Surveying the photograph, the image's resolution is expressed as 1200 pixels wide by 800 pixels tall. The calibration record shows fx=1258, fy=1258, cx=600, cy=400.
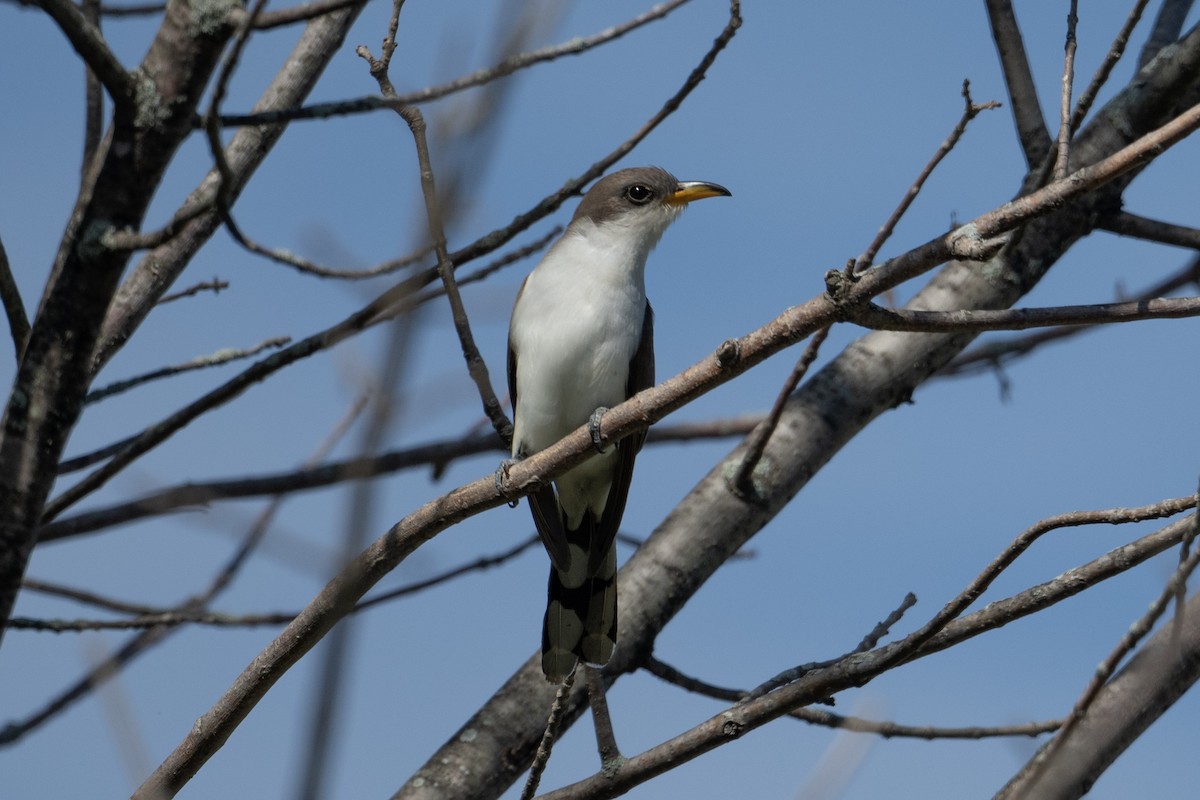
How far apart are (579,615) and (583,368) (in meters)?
1.28

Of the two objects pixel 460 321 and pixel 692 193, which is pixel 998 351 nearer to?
pixel 692 193

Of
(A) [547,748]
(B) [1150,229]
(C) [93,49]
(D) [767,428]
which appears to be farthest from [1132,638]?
(B) [1150,229]

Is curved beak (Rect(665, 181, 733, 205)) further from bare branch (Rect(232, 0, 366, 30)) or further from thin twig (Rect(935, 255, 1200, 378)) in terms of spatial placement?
bare branch (Rect(232, 0, 366, 30))

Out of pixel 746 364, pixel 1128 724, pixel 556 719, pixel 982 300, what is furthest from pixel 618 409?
pixel 982 300

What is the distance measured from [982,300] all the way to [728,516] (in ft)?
4.99

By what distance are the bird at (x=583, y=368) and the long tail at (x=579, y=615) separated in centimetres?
1

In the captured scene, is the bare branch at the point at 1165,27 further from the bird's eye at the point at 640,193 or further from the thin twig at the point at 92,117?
the thin twig at the point at 92,117

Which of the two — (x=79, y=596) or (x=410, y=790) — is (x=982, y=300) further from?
(x=79, y=596)

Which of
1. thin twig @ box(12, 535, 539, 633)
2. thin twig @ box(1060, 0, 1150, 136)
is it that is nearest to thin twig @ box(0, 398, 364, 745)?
thin twig @ box(12, 535, 539, 633)

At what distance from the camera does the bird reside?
19.0 feet

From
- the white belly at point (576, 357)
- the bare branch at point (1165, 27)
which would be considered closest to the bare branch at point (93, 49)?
the white belly at point (576, 357)

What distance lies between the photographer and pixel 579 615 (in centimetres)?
529

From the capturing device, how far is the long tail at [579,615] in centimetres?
499

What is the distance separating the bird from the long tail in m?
A: 0.01
